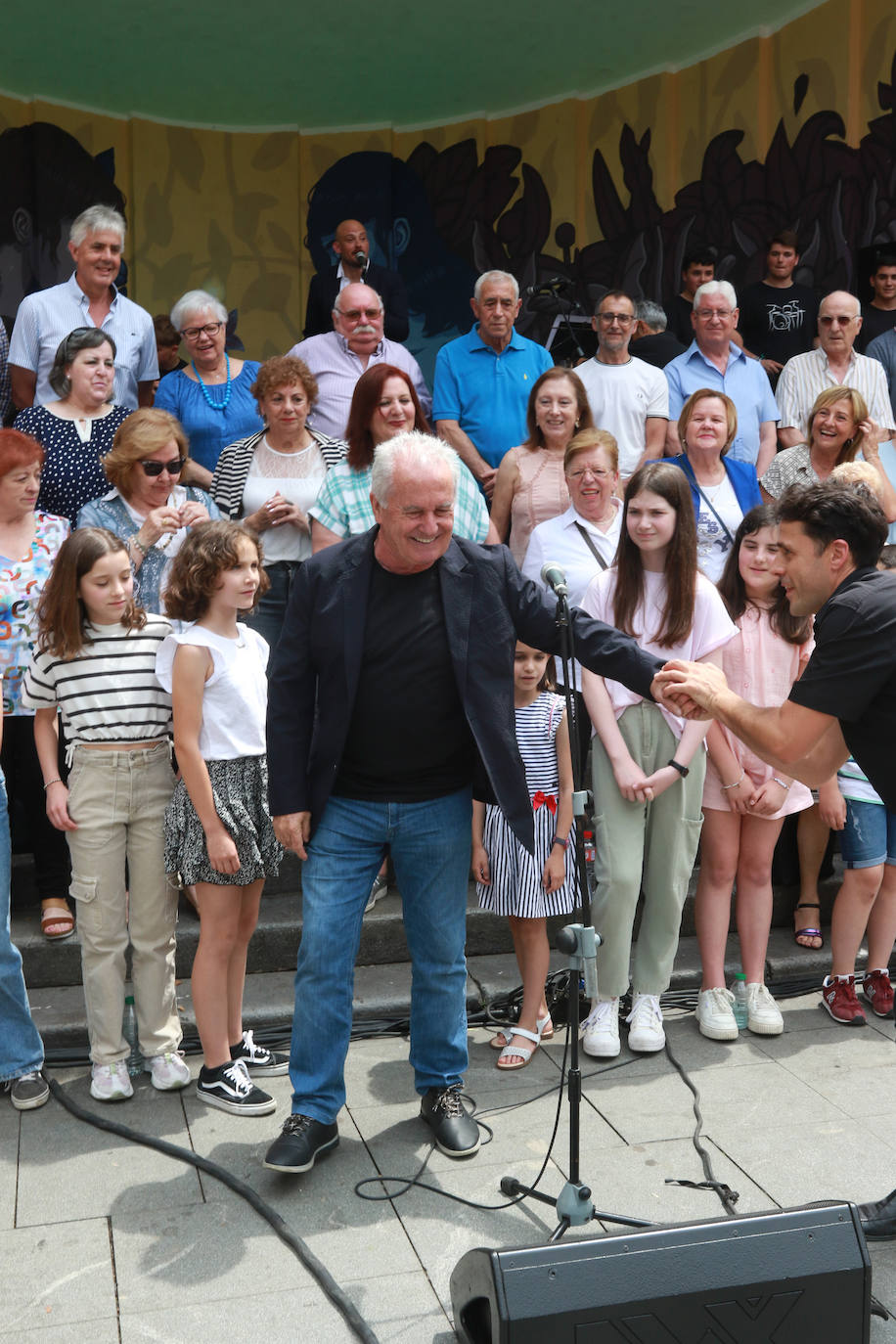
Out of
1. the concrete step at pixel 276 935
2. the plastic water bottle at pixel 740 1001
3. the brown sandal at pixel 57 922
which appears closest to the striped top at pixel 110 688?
the brown sandal at pixel 57 922

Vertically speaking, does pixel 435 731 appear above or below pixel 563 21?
below

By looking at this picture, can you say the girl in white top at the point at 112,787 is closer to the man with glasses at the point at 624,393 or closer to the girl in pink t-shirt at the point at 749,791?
the girl in pink t-shirt at the point at 749,791

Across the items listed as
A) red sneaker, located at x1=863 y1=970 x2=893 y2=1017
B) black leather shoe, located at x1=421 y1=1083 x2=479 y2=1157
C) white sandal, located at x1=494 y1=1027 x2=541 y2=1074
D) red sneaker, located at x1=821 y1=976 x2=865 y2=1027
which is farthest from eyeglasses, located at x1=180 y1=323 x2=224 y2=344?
red sneaker, located at x1=863 y1=970 x2=893 y2=1017

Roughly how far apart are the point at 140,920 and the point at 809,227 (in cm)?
840

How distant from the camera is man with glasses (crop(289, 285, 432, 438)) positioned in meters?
6.17

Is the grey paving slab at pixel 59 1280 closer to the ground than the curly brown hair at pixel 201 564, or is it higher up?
closer to the ground

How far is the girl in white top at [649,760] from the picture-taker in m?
4.54

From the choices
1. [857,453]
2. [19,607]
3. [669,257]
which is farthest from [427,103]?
[19,607]

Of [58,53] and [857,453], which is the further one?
[58,53]

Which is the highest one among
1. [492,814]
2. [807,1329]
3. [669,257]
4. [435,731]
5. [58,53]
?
[58,53]

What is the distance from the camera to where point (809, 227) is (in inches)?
402

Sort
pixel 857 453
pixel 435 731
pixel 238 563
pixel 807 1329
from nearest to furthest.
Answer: pixel 807 1329 → pixel 435 731 → pixel 238 563 → pixel 857 453

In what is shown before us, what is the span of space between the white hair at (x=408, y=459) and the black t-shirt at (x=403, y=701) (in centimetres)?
30

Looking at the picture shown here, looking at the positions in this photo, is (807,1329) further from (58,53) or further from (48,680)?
(58,53)
